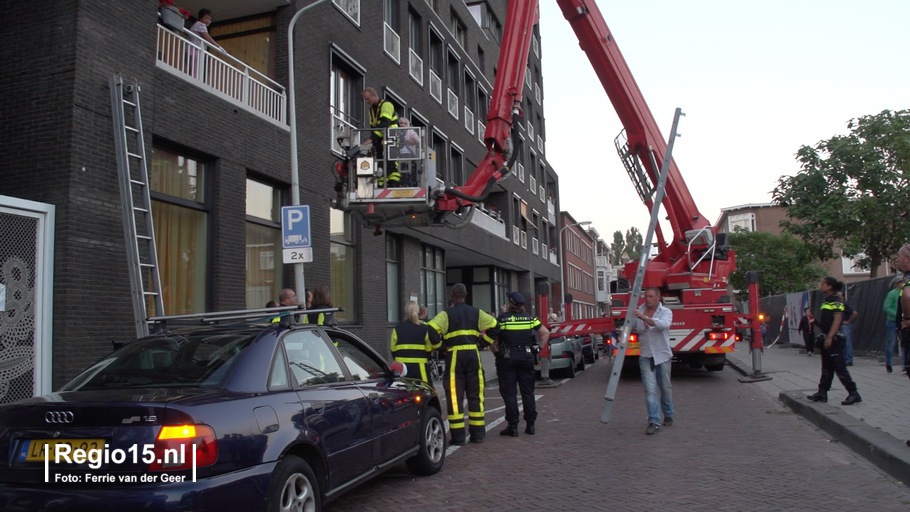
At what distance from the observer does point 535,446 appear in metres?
7.80

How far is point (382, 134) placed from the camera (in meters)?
9.86

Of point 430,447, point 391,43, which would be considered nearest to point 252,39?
point 391,43

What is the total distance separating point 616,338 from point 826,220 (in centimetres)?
1156

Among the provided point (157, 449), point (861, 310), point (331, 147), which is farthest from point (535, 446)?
point (861, 310)

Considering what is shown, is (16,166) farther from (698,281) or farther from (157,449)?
(698,281)

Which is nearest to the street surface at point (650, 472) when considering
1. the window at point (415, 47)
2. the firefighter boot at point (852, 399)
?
the firefighter boot at point (852, 399)

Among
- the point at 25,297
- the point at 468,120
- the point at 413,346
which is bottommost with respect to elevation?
the point at 413,346

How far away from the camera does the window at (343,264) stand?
15.3 m

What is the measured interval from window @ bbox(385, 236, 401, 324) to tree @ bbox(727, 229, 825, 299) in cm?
4070

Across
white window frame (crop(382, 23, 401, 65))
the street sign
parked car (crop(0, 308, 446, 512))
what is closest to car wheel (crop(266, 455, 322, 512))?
parked car (crop(0, 308, 446, 512))

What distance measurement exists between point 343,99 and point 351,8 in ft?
7.21

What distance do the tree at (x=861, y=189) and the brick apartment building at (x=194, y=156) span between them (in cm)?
1195

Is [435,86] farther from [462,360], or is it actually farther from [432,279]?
[462,360]

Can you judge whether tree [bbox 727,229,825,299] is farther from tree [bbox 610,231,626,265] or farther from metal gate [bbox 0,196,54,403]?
tree [bbox 610,231,626,265]
